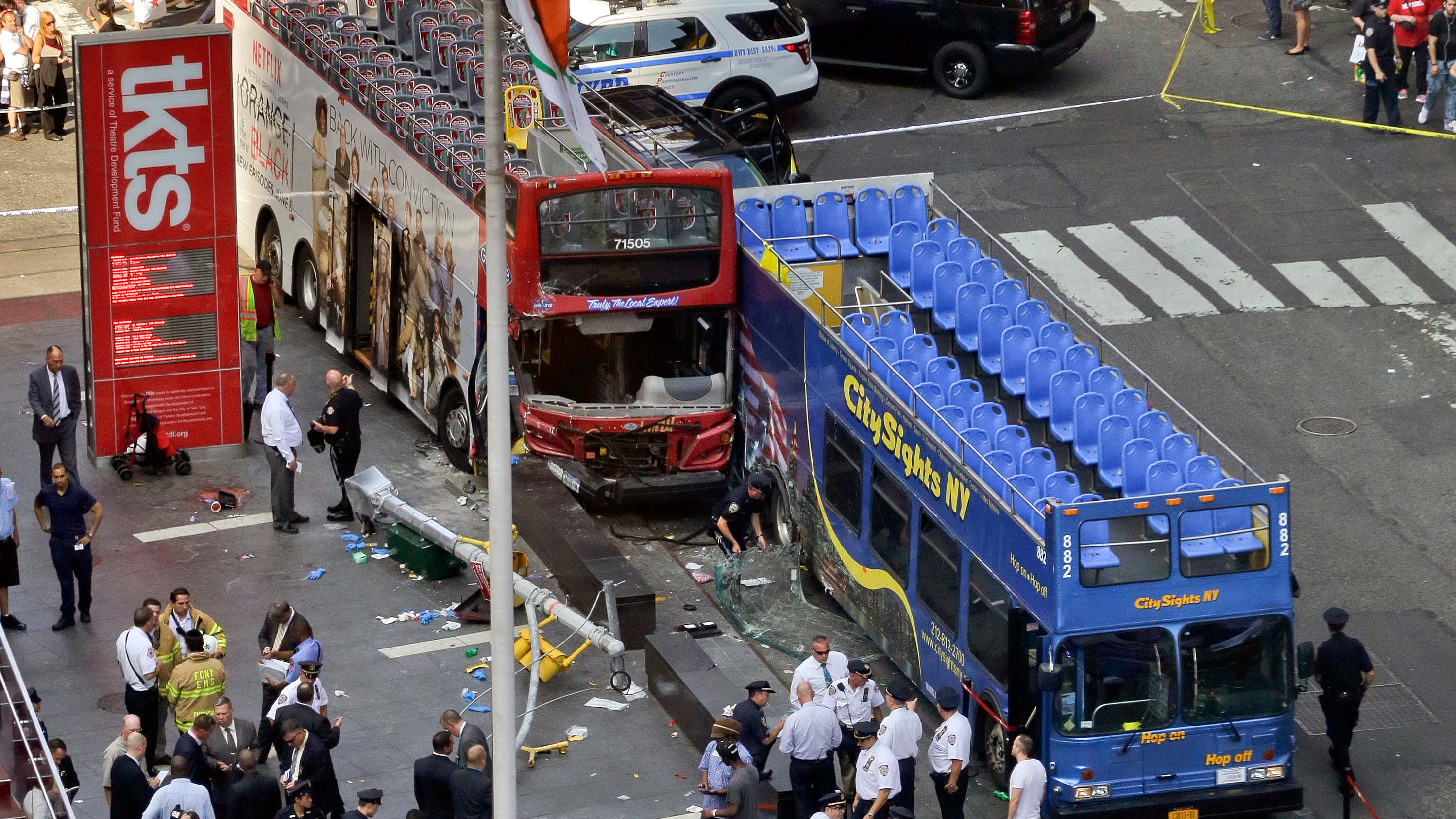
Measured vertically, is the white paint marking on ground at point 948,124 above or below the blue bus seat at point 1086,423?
above

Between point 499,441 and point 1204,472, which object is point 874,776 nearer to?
point 1204,472

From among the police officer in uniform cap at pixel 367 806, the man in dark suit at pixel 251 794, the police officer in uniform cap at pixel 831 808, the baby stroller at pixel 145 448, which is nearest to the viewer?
the police officer in uniform cap at pixel 831 808

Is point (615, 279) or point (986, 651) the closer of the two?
point (986, 651)

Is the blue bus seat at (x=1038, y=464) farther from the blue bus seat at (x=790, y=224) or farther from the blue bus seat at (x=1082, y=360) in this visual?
the blue bus seat at (x=790, y=224)

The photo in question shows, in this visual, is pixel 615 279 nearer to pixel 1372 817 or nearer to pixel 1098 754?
pixel 1098 754

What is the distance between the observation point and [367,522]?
2041 cm

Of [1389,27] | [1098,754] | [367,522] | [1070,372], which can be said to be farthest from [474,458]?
[1389,27]

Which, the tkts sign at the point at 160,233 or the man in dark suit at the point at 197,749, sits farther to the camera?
the tkts sign at the point at 160,233

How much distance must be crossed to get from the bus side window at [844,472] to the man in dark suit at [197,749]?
6050 mm

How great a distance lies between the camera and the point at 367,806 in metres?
13.7

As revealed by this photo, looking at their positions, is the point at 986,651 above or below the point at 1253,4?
below

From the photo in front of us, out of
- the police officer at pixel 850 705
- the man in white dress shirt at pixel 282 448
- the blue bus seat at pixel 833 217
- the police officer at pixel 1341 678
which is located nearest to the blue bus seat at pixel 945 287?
the blue bus seat at pixel 833 217

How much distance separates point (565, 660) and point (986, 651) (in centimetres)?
396

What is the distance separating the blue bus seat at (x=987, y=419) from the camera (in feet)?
55.9
